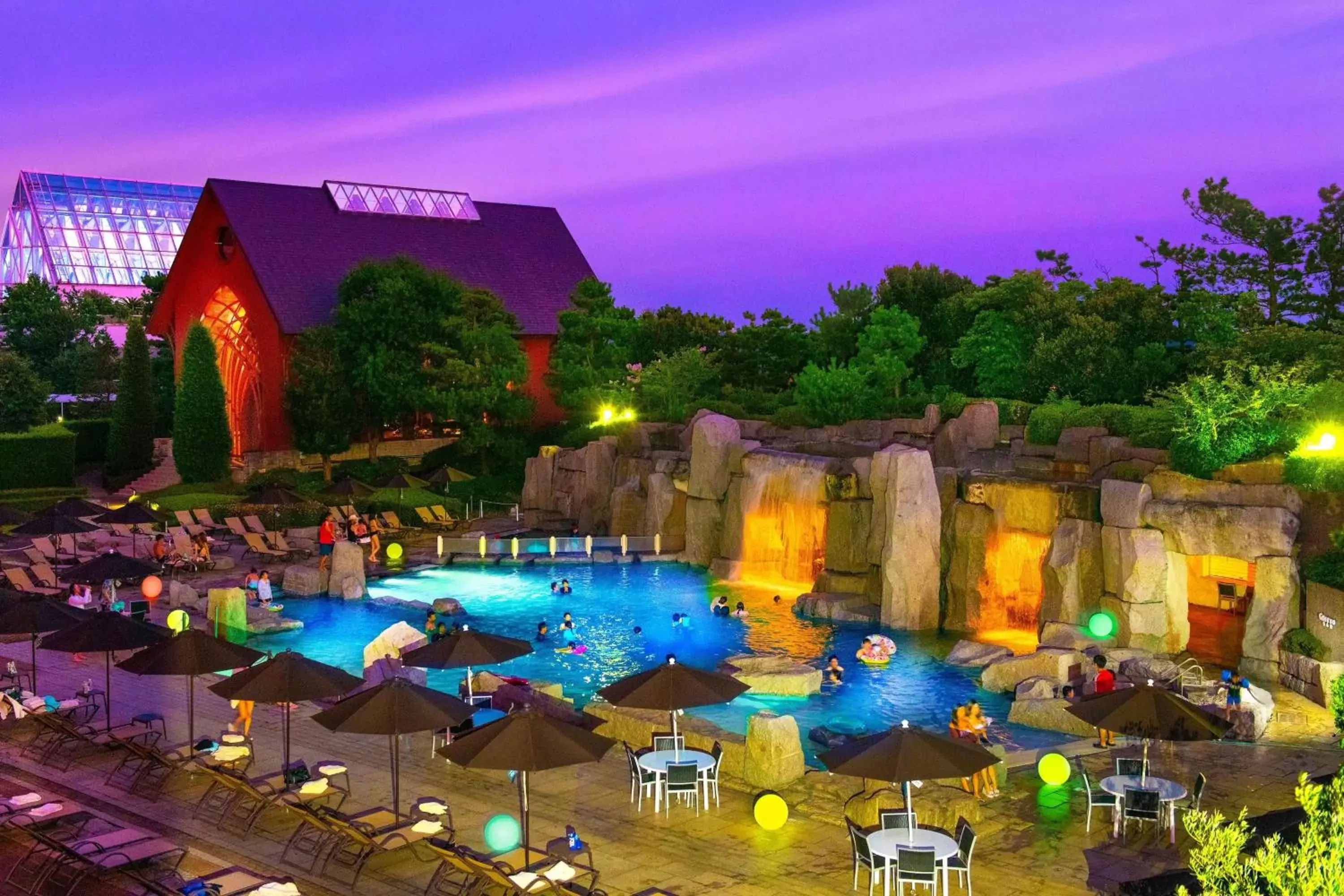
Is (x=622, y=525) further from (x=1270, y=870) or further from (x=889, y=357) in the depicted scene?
(x=1270, y=870)

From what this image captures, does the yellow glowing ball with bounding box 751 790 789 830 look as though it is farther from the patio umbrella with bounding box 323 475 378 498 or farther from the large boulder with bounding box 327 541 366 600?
the patio umbrella with bounding box 323 475 378 498

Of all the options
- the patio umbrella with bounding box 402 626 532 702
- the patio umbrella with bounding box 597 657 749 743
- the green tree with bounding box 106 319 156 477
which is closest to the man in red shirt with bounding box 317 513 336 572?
the patio umbrella with bounding box 402 626 532 702

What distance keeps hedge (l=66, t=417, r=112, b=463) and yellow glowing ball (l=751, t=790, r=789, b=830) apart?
47754 millimetres

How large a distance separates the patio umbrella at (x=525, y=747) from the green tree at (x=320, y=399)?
38.2 m

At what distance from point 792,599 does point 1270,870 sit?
25624 millimetres

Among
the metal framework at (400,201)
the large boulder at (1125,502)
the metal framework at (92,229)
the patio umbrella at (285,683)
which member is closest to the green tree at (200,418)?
the metal framework at (400,201)

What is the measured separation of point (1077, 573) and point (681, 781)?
14.3m

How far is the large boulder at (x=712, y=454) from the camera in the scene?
37.2 meters

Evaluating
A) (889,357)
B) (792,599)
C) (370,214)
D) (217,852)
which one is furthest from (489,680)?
(370,214)

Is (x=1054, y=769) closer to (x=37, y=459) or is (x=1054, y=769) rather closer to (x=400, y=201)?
(x=37, y=459)

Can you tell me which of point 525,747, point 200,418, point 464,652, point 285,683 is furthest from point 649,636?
point 200,418

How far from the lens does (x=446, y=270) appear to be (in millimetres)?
55281

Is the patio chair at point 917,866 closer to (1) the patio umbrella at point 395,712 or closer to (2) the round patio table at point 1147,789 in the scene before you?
(2) the round patio table at point 1147,789

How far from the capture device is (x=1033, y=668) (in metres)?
23.8
